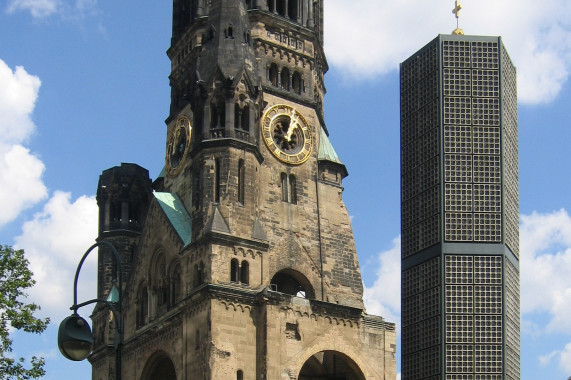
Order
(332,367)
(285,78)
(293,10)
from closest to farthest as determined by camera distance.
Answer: (332,367), (285,78), (293,10)

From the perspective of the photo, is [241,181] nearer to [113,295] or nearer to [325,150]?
[325,150]

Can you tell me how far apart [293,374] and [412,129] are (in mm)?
30633

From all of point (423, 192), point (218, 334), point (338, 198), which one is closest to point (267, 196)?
point (338, 198)

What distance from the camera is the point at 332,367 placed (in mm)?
72750

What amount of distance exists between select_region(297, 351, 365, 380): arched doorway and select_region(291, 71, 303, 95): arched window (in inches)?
738

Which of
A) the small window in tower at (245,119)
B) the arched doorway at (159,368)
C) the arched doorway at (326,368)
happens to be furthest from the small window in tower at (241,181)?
the arched doorway at (326,368)

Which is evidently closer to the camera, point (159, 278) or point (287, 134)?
point (159, 278)

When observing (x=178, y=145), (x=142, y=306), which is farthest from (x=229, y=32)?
(x=142, y=306)

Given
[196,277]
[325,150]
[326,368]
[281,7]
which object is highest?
[281,7]

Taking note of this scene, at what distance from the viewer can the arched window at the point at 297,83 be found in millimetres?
78688

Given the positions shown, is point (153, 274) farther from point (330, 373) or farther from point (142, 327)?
point (330, 373)

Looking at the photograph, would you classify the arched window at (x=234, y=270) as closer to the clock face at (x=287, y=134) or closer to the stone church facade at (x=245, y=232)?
the stone church facade at (x=245, y=232)

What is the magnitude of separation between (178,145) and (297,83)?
31.4 ft

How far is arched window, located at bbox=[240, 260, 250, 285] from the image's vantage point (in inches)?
2677
